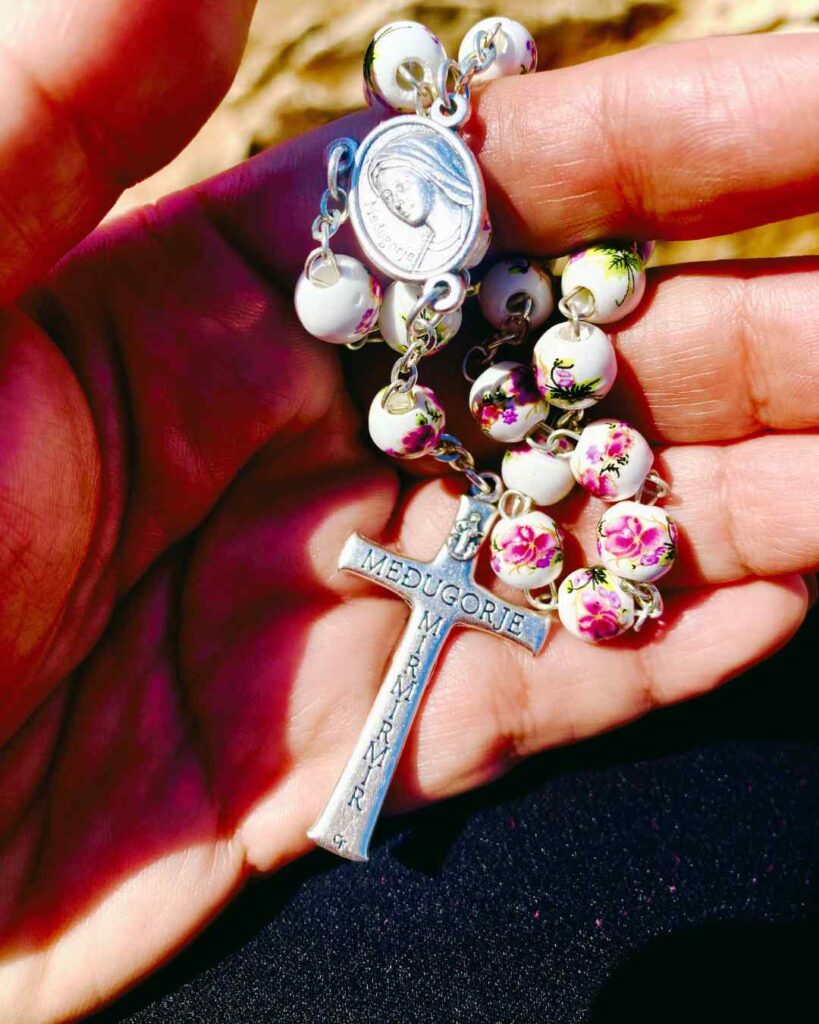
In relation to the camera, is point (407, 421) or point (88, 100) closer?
point (88, 100)

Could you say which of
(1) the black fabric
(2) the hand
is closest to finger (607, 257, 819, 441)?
(2) the hand

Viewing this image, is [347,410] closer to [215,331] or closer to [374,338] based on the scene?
[374,338]

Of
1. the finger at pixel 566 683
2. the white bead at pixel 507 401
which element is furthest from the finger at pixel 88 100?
the finger at pixel 566 683

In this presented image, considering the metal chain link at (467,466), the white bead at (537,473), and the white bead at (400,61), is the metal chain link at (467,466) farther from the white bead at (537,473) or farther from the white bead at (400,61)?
the white bead at (400,61)

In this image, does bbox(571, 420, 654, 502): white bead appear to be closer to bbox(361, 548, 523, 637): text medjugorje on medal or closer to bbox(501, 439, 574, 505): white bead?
bbox(501, 439, 574, 505): white bead

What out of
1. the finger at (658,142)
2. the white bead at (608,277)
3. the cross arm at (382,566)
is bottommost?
the cross arm at (382,566)

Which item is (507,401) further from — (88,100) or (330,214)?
(88,100)

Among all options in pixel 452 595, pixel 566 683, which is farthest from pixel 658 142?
pixel 566 683
